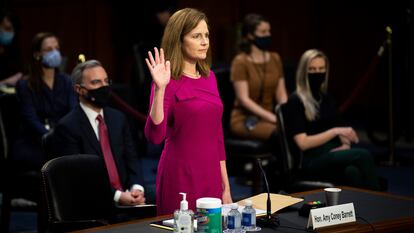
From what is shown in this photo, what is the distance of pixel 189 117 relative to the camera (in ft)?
12.9

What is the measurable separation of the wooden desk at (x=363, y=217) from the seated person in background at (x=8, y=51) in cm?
397

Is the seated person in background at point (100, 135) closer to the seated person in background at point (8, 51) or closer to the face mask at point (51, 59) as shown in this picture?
the face mask at point (51, 59)

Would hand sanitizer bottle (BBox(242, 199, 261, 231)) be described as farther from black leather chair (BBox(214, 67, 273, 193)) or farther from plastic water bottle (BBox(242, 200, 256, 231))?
black leather chair (BBox(214, 67, 273, 193))

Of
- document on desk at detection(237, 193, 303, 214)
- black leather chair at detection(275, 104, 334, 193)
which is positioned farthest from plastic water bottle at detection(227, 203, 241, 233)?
black leather chair at detection(275, 104, 334, 193)

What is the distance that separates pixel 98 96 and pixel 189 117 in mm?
1032

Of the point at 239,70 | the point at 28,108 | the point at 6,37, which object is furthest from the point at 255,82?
the point at 6,37

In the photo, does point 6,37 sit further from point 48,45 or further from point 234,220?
point 234,220

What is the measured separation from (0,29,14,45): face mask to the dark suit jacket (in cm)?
269

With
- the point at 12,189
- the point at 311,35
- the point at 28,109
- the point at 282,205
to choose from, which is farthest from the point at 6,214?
the point at 311,35

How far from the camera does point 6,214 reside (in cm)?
559

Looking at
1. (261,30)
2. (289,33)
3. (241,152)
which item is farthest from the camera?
(289,33)

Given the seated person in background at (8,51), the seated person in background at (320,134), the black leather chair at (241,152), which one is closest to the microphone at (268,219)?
the seated person in background at (320,134)

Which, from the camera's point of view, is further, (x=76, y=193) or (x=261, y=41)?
(x=261, y=41)

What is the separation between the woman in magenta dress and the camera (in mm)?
3910
